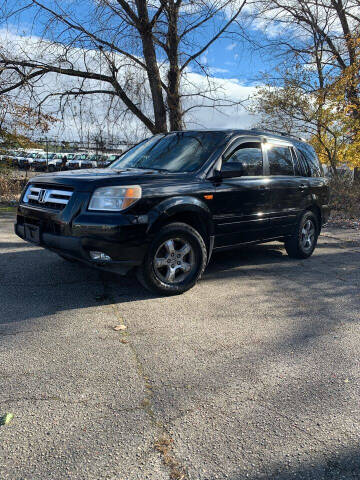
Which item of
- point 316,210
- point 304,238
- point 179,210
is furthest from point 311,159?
point 179,210

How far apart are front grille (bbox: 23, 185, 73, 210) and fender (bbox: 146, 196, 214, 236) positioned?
88 cm

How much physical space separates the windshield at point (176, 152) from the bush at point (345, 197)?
334 inches

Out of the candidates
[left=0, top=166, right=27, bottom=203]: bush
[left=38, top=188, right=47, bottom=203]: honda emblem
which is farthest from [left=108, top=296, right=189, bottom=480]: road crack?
[left=0, top=166, right=27, bottom=203]: bush

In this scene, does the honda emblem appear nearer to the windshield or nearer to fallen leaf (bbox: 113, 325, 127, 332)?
the windshield

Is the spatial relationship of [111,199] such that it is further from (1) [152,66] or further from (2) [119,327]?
(1) [152,66]

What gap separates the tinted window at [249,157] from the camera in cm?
500

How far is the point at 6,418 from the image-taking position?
2.17 meters

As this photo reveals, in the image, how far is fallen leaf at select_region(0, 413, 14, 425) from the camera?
7.05ft

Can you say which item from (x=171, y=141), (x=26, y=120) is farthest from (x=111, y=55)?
(x=171, y=141)

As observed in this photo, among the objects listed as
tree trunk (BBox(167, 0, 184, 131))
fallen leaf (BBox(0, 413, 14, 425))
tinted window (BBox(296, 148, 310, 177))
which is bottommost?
fallen leaf (BBox(0, 413, 14, 425))

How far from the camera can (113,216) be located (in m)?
3.89

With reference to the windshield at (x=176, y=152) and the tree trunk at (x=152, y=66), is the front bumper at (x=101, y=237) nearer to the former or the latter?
the windshield at (x=176, y=152)

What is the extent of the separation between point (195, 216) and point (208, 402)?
2.49m

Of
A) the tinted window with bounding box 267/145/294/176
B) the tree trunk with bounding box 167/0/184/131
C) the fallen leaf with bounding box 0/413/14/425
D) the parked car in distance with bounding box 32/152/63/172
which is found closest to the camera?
the fallen leaf with bounding box 0/413/14/425
